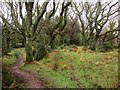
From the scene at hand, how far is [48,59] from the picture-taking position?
2395 cm

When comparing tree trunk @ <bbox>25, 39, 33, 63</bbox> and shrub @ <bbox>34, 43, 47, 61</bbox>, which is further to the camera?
shrub @ <bbox>34, 43, 47, 61</bbox>

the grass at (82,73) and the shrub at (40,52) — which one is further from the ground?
the shrub at (40,52)

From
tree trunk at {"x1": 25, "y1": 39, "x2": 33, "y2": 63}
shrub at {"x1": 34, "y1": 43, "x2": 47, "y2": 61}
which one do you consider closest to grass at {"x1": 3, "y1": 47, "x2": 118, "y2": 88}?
tree trunk at {"x1": 25, "y1": 39, "x2": 33, "y2": 63}

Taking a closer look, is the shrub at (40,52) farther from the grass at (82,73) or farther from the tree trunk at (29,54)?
the grass at (82,73)

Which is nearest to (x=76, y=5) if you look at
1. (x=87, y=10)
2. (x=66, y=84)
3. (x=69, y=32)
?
(x=87, y=10)

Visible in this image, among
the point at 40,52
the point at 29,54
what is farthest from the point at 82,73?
the point at 40,52

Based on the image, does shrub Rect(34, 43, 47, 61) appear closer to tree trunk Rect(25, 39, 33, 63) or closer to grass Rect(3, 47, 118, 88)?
tree trunk Rect(25, 39, 33, 63)

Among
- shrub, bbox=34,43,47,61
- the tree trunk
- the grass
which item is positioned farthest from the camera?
shrub, bbox=34,43,47,61

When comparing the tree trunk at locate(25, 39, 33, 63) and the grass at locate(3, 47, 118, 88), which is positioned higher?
the tree trunk at locate(25, 39, 33, 63)

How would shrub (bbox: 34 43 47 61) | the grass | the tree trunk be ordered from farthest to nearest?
shrub (bbox: 34 43 47 61) < the tree trunk < the grass

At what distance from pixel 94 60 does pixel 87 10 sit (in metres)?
21.6

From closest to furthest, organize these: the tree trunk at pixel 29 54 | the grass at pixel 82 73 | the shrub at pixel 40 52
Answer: the grass at pixel 82 73, the tree trunk at pixel 29 54, the shrub at pixel 40 52

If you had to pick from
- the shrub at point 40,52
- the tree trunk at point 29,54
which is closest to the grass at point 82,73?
the tree trunk at point 29,54

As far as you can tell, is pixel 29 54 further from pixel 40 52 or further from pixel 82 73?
pixel 82 73
